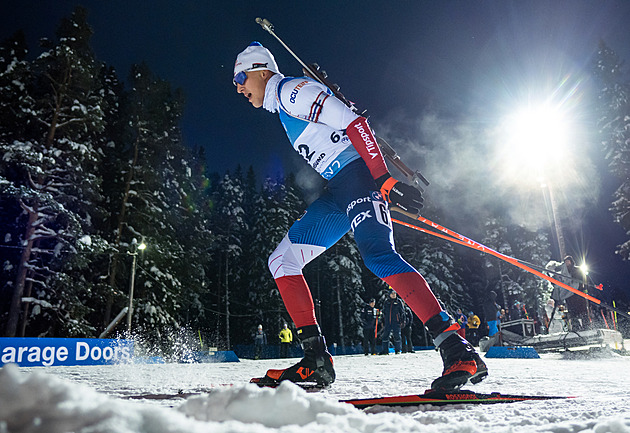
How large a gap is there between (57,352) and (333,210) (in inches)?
306

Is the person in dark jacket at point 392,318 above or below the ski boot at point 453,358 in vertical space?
above

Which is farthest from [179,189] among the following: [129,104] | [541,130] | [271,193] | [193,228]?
[541,130]

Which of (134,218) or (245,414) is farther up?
(134,218)

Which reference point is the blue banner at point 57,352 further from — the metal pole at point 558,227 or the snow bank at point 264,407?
the metal pole at point 558,227

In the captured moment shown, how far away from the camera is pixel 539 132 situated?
24125mm

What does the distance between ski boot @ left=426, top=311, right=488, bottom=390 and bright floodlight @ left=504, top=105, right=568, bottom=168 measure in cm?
2315

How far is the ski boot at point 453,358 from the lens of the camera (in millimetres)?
2031

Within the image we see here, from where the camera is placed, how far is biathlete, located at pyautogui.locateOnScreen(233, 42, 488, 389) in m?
2.32

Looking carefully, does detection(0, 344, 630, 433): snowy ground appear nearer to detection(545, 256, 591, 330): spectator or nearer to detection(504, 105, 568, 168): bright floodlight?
detection(545, 256, 591, 330): spectator

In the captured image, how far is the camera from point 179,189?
23.9 meters

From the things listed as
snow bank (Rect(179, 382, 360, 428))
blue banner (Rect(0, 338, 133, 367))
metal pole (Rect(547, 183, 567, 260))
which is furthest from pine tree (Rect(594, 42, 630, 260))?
snow bank (Rect(179, 382, 360, 428))

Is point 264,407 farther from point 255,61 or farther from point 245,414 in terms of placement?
point 255,61

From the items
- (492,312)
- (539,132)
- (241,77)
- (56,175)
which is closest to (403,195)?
(241,77)

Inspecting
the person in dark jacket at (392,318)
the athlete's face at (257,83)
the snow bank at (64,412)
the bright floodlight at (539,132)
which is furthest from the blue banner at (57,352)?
the bright floodlight at (539,132)
